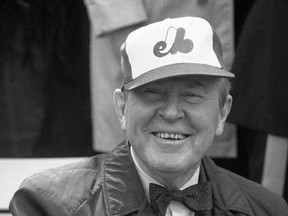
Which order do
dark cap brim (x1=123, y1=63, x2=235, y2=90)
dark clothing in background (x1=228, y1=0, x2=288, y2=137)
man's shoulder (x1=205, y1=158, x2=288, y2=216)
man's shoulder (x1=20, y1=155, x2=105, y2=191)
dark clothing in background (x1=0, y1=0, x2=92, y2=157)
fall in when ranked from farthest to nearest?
dark clothing in background (x1=0, y1=0, x2=92, y2=157) → dark clothing in background (x1=228, y1=0, x2=288, y2=137) → man's shoulder (x1=205, y1=158, x2=288, y2=216) → man's shoulder (x1=20, y1=155, x2=105, y2=191) → dark cap brim (x1=123, y1=63, x2=235, y2=90)

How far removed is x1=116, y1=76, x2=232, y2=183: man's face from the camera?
2.41 metres

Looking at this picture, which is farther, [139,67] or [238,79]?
→ [238,79]

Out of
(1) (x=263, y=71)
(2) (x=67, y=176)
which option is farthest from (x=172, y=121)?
(1) (x=263, y=71)

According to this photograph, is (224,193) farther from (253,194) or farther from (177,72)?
(177,72)

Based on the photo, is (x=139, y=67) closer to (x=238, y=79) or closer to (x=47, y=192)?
(x=47, y=192)

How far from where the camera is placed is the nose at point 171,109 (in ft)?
7.83

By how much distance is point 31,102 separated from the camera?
12.4ft

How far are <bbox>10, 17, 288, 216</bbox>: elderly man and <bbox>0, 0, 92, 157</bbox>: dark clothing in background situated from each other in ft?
3.99

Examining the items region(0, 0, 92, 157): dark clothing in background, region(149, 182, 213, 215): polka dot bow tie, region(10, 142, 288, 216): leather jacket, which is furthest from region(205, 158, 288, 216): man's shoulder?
region(0, 0, 92, 157): dark clothing in background

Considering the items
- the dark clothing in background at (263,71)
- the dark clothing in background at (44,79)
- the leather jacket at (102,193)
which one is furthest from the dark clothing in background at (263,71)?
the dark clothing in background at (44,79)

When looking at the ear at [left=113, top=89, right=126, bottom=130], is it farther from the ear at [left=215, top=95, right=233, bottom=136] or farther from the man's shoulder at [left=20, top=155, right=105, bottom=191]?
the ear at [left=215, top=95, right=233, bottom=136]

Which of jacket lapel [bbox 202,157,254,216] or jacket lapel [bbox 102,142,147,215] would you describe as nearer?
jacket lapel [bbox 102,142,147,215]

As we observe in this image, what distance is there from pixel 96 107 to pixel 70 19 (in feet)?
1.42

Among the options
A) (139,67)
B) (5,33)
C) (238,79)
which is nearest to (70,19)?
(5,33)
